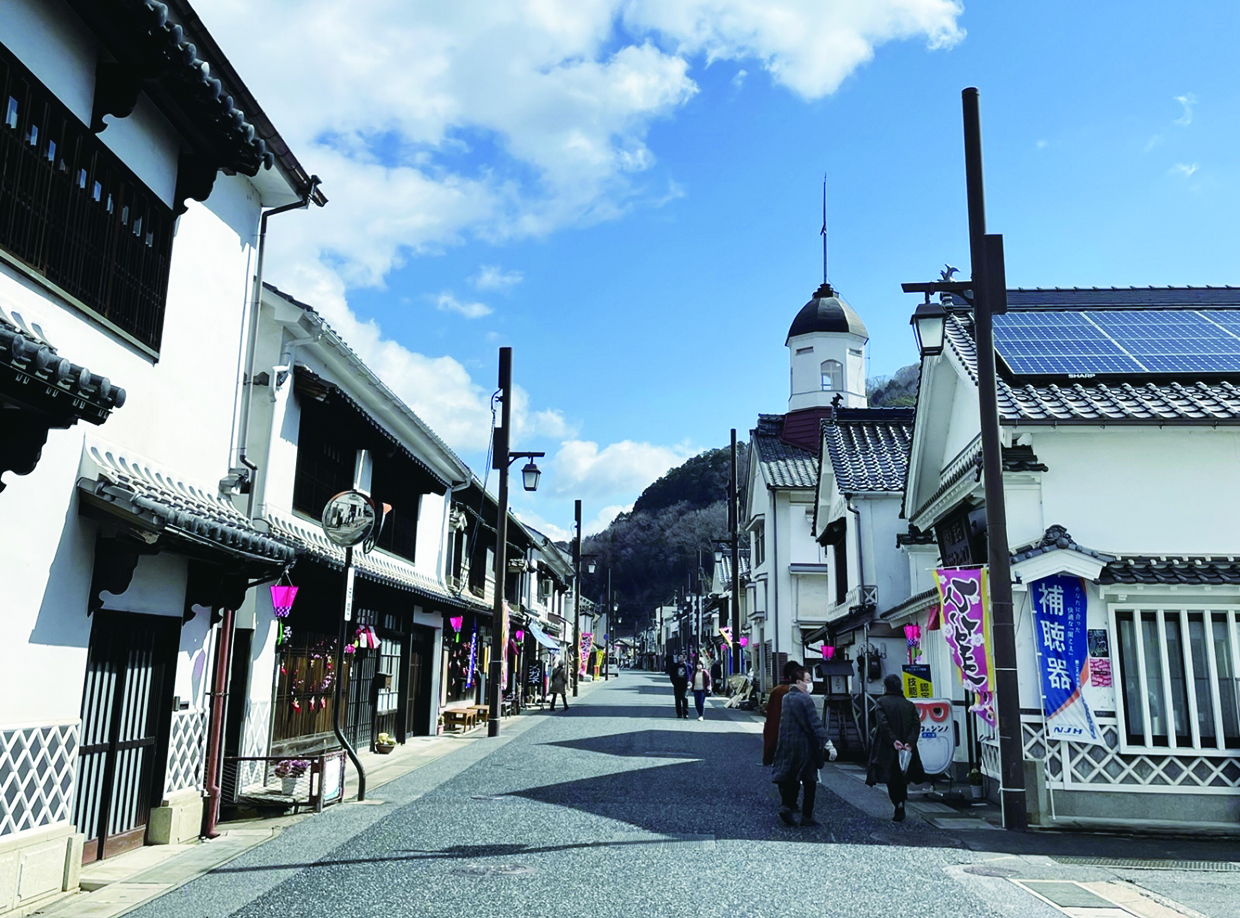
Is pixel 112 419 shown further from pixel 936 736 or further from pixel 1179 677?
pixel 1179 677

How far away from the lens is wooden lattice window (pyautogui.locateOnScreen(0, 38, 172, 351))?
7.07 m

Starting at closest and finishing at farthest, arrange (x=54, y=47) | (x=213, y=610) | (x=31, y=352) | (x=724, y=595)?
(x=31, y=352)
(x=54, y=47)
(x=213, y=610)
(x=724, y=595)

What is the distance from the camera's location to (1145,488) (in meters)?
12.0

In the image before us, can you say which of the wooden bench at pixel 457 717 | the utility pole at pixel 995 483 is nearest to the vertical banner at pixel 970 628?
the utility pole at pixel 995 483

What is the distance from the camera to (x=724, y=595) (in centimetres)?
5791

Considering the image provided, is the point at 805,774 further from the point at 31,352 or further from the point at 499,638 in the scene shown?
the point at 499,638

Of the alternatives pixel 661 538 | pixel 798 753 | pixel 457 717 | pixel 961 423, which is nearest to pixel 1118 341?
pixel 961 423

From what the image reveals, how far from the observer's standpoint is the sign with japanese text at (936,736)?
13.9m

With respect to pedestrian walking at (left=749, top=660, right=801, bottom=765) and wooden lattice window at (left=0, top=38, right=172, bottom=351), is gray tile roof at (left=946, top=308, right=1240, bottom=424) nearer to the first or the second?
pedestrian walking at (left=749, top=660, right=801, bottom=765)

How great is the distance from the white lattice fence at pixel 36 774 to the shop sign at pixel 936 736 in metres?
10.9

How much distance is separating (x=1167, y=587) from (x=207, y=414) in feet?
37.2

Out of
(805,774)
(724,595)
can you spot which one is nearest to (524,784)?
(805,774)

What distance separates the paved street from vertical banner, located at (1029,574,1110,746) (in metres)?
1.31

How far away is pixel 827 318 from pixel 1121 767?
3231cm
